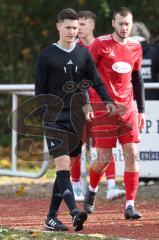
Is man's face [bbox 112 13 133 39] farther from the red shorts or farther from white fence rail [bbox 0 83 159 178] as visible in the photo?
white fence rail [bbox 0 83 159 178]

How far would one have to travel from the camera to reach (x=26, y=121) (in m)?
13.1

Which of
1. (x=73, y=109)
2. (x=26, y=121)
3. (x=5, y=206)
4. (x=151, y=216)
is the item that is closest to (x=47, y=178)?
(x=26, y=121)

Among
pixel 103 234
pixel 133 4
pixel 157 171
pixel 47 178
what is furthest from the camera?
pixel 133 4

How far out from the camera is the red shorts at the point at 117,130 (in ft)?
33.2

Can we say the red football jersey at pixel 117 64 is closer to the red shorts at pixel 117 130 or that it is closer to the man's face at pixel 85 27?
the red shorts at pixel 117 130

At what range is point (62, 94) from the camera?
9133 mm

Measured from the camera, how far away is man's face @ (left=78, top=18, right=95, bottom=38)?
1198cm

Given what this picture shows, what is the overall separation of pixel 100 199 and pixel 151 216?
1988 millimetres

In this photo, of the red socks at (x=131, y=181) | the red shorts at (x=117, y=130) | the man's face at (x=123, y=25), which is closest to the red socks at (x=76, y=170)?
the red shorts at (x=117, y=130)

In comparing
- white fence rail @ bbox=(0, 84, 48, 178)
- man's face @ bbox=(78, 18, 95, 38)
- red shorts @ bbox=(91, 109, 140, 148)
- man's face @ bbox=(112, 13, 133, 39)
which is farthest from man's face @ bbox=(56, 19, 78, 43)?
white fence rail @ bbox=(0, 84, 48, 178)

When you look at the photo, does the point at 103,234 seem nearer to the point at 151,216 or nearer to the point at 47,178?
the point at 151,216

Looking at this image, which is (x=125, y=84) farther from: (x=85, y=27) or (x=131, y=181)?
(x=85, y=27)

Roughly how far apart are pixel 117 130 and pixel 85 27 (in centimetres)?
223

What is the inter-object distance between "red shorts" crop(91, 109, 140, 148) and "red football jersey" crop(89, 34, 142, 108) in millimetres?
157
